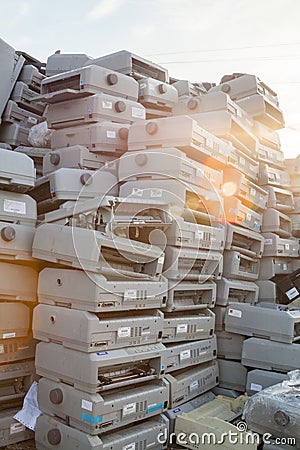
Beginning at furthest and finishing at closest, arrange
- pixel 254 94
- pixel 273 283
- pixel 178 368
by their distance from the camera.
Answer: pixel 254 94 → pixel 273 283 → pixel 178 368

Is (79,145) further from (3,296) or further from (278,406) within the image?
(278,406)

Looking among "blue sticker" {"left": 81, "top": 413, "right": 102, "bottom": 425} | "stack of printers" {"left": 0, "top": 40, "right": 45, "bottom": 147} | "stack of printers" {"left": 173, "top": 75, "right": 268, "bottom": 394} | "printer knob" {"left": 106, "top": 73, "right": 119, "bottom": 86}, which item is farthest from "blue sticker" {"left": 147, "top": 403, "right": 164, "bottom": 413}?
"stack of printers" {"left": 0, "top": 40, "right": 45, "bottom": 147}

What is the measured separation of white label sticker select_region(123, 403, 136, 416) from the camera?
2.74 m

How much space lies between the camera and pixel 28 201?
3131 mm

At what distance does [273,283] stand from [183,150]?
1.71m

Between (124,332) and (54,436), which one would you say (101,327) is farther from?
(54,436)

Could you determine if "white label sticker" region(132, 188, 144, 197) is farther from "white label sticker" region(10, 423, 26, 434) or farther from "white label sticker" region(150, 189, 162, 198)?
"white label sticker" region(10, 423, 26, 434)

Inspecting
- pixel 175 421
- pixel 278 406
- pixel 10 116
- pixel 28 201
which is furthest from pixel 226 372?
pixel 10 116

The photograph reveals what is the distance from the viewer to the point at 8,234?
112 inches

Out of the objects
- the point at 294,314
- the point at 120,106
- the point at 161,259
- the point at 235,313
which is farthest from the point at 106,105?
the point at 294,314

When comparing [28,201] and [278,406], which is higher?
[28,201]

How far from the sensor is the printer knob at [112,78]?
4363mm

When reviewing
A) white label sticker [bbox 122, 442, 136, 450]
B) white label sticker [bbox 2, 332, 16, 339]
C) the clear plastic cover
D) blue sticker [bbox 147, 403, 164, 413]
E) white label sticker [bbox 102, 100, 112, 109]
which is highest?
white label sticker [bbox 102, 100, 112, 109]

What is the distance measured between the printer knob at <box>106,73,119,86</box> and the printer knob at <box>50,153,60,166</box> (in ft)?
2.78
